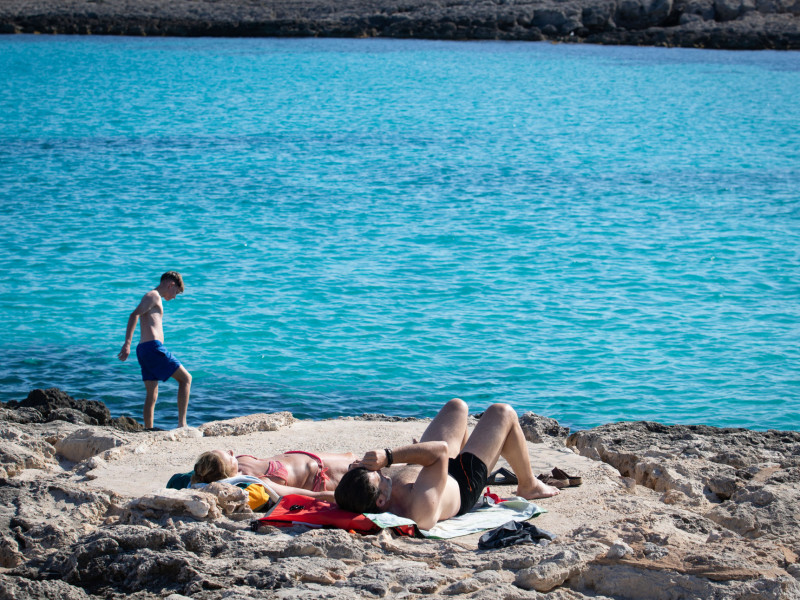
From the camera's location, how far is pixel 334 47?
1818 inches

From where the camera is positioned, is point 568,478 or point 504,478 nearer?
point 568,478

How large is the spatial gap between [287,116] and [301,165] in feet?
21.9

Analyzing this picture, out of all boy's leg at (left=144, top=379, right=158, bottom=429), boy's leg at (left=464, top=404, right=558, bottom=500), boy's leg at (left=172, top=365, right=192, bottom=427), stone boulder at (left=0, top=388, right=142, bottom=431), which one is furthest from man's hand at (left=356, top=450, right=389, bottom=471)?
boy's leg at (left=144, top=379, right=158, bottom=429)

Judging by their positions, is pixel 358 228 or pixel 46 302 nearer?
pixel 46 302

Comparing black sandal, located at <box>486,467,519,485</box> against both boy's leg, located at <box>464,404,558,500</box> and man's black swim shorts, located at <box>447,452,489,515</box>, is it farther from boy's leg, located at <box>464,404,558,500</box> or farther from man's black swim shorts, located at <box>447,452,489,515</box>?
man's black swim shorts, located at <box>447,452,489,515</box>

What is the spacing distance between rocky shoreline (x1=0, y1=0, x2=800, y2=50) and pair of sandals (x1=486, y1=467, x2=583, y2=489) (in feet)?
157

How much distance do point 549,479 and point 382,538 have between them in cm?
158

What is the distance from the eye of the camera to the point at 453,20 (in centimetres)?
5191

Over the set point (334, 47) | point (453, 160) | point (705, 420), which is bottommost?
point (705, 420)

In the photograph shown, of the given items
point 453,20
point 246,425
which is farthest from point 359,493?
point 453,20

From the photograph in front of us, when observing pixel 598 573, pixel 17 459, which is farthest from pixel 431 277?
pixel 598 573

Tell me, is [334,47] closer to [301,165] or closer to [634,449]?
[301,165]

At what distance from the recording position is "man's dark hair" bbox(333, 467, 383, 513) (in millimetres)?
4758

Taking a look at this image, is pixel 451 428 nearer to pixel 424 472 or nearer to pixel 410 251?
pixel 424 472
